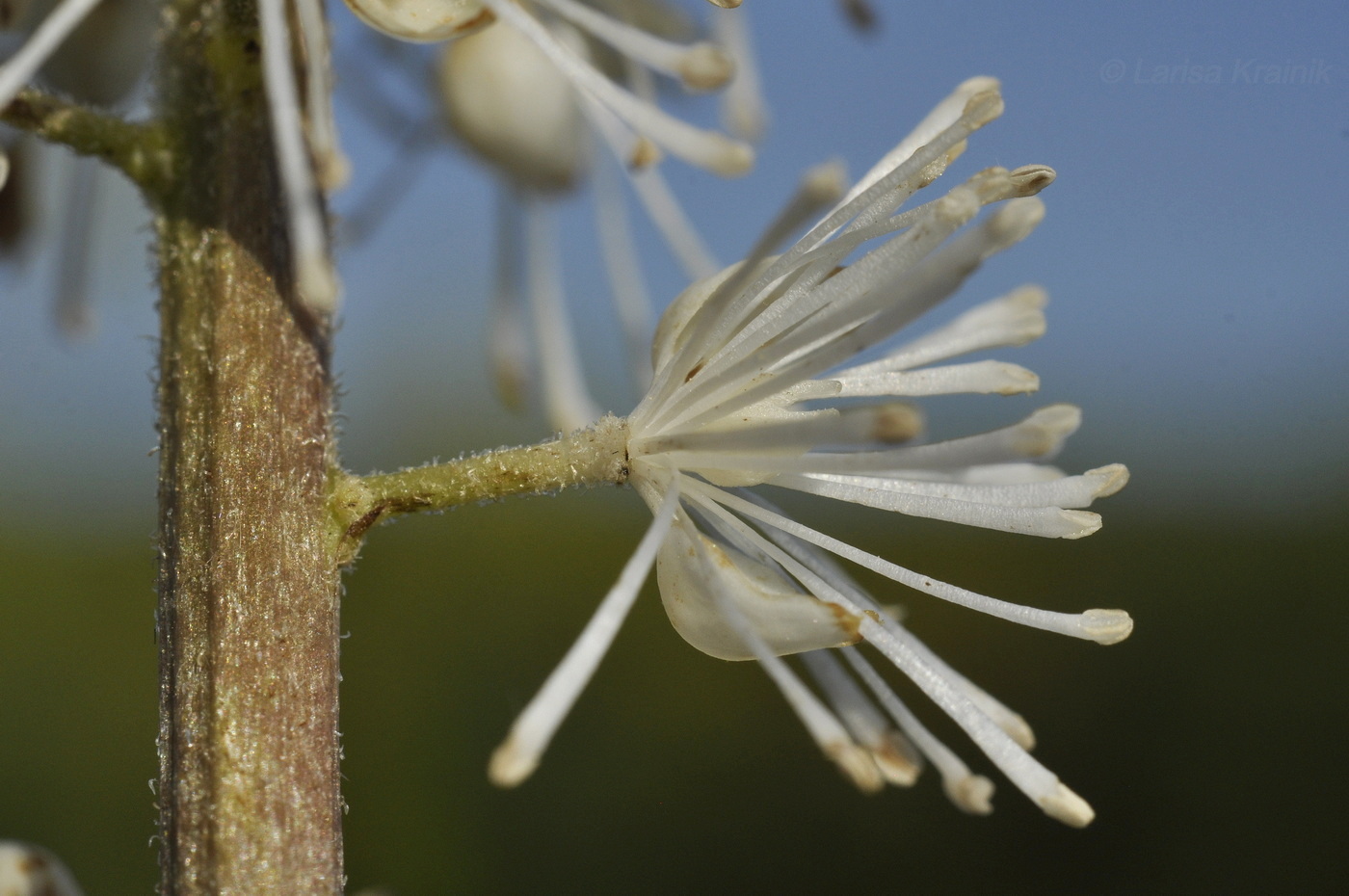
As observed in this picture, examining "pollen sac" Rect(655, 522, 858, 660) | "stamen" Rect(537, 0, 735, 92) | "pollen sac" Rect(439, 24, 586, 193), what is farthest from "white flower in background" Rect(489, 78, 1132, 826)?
"pollen sac" Rect(439, 24, 586, 193)

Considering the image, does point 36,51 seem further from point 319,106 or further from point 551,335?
point 551,335

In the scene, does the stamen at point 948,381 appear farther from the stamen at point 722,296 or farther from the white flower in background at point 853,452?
the stamen at point 722,296

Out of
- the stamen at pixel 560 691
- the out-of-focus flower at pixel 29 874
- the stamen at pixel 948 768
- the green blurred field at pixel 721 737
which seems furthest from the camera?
the green blurred field at pixel 721 737

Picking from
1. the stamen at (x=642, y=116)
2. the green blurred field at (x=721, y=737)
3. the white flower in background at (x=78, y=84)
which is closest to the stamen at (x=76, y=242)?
the white flower in background at (x=78, y=84)

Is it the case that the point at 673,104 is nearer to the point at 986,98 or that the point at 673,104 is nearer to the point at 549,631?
the point at 986,98

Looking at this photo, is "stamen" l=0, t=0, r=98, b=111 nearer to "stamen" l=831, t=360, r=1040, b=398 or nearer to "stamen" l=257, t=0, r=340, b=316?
"stamen" l=257, t=0, r=340, b=316

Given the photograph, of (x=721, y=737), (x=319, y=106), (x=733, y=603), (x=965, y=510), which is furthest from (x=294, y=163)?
(x=721, y=737)

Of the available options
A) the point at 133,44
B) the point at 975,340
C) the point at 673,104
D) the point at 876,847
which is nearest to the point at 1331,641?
the point at 876,847
